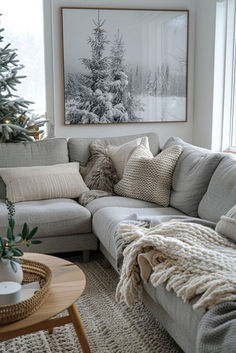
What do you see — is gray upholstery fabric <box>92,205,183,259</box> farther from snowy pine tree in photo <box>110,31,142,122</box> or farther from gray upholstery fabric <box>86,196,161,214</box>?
snowy pine tree in photo <box>110,31,142,122</box>

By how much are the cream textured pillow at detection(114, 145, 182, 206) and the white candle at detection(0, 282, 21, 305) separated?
1.68 m

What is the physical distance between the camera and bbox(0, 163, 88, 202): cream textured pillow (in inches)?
143

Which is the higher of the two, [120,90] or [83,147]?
[120,90]

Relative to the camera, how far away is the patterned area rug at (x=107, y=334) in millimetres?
2373

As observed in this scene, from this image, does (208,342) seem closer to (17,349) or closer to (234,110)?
(17,349)

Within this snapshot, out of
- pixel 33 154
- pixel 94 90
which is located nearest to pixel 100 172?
pixel 33 154

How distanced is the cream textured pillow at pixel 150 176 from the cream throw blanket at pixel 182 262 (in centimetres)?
89

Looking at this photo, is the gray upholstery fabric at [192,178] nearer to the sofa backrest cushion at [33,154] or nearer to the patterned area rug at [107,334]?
the patterned area rug at [107,334]

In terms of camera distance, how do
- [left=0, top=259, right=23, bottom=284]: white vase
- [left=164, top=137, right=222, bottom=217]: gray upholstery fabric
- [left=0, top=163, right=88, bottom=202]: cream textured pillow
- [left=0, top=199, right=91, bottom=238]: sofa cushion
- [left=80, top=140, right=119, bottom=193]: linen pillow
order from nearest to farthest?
[left=0, top=259, right=23, bottom=284]: white vase < [left=164, top=137, right=222, bottom=217]: gray upholstery fabric < [left=0, top=199, right=91, bottom=238]: sofa cushion < [left=0, top=163, right=88, bottom=202]: cream textured pillow < [left=80, top=140, right=119, bottom=193]: linen pillow

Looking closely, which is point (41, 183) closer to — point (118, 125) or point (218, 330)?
point (118, 125)

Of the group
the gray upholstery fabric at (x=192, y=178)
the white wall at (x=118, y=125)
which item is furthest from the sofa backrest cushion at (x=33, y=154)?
the gray upholstery fabric at (x=192, y=178)

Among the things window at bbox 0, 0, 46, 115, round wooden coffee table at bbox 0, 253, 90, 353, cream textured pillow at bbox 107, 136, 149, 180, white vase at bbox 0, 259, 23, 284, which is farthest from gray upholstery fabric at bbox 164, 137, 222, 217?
window at bbox 0, 0, 46, 115

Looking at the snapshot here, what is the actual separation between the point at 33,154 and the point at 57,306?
6.92 ft

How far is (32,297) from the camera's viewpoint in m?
1.95
